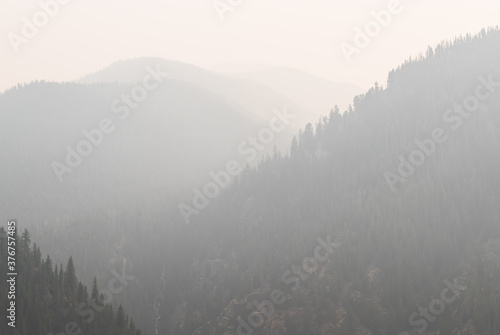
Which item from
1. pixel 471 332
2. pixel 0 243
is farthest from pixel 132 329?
pixel 471 332

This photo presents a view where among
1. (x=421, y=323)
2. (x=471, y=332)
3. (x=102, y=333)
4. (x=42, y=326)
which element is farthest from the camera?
(x=421, y=323)

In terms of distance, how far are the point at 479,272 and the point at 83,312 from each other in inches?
5219

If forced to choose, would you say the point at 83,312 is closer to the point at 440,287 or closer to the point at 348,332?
the point at 348,332

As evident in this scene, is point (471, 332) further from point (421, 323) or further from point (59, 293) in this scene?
point (59, 293)

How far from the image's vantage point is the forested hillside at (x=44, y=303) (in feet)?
502

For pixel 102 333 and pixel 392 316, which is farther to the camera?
pixel 392 316

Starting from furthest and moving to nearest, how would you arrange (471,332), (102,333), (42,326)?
(471,332) < (102,333) < (42,326)

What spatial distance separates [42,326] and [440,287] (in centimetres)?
13148

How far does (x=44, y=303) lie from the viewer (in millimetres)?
164000

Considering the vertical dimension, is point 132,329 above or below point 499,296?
above

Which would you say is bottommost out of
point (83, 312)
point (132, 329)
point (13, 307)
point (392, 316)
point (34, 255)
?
point (392, 316)

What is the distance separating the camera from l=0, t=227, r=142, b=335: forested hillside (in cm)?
15286

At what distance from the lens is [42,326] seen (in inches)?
5969

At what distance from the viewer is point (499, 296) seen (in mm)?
181625
